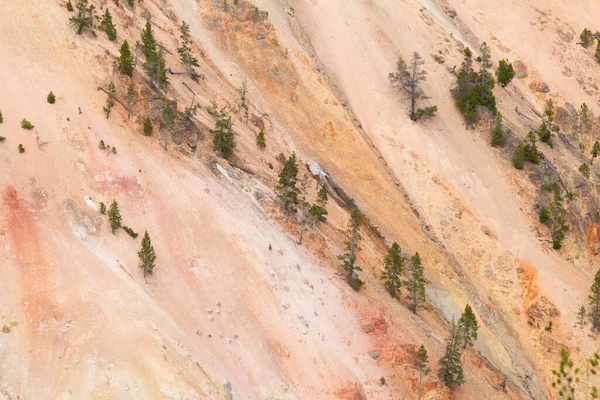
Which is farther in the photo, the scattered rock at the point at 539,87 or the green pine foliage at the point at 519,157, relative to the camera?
the scattered rock at the point at 539,87

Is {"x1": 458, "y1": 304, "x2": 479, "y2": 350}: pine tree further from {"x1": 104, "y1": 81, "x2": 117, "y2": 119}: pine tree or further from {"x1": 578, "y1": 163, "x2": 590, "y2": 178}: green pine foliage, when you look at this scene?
{"x1": 104, "y1": 81, "x2": 117, "y2": 119}: pine tree

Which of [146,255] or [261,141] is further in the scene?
[261,141]

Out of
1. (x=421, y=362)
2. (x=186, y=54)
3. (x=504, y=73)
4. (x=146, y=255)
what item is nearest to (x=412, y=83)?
(x=504, y=73)

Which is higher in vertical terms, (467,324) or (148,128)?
(467,324)

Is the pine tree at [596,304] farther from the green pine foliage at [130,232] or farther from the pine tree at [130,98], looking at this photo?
the pine tree at [130,98]

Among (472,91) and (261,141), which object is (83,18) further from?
(472,91)

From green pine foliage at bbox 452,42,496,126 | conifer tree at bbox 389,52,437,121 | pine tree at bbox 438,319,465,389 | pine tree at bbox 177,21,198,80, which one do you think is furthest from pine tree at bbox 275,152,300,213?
green pine foliage at bbox 452,42,496,126

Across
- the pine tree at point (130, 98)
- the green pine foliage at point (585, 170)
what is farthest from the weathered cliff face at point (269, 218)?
the green pine foliage at point (585, 170)
